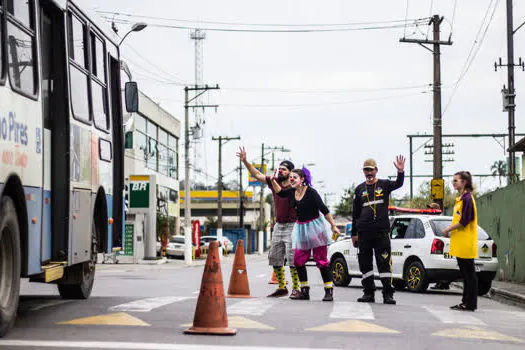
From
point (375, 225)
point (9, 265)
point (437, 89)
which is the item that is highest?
point (437, 89)

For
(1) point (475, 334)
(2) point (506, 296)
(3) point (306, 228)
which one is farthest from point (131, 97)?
(2) point (506, 296)

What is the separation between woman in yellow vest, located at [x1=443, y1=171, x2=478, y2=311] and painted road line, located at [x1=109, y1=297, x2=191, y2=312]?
3611mm

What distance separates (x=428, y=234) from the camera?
1762 cm

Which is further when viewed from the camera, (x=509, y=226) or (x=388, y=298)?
(x=509, y=226)

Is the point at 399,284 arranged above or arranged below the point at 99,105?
below

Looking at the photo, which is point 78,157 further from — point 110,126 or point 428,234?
point 428,234

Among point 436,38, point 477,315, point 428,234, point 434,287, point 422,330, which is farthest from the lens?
point 436,38

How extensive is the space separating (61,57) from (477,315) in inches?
229

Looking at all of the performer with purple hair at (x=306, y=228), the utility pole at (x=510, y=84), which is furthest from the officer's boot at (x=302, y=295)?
the utility pole at (x=510, y=84)

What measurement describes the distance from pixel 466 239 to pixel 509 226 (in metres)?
10.5

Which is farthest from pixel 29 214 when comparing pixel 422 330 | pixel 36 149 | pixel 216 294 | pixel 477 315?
pixel 477 315

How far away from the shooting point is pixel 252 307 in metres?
11.1

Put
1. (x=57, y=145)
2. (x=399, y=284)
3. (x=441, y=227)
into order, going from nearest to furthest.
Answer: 1. (x=57, y=145)
2. (x=441, y=227)
3. (x=399, y=284)

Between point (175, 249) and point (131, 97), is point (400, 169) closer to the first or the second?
point (131, 97)
